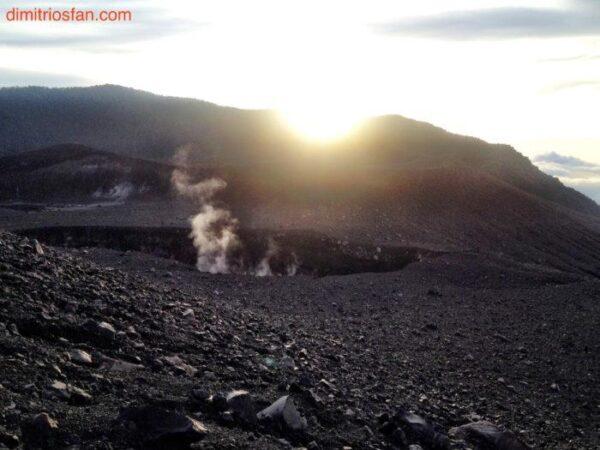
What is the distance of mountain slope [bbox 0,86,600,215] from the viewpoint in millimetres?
46156

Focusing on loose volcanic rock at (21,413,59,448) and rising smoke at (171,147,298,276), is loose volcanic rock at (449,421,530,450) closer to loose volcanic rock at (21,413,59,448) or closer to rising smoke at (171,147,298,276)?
loose volcanic rock at (21,413,59,448)

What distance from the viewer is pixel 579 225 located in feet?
120

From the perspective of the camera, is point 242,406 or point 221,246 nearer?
point 242,406

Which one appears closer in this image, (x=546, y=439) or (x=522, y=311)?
(x=546, y=439)

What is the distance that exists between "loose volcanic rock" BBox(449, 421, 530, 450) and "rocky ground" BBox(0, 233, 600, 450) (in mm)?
25

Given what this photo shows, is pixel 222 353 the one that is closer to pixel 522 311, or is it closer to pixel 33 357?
pixel 33 357

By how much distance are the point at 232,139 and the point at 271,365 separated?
151 feet

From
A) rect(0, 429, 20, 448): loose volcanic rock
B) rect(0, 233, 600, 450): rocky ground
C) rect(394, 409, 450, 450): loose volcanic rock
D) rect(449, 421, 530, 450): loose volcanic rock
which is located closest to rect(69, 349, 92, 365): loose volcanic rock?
rect(0, 233, 600, 450): rocky ground

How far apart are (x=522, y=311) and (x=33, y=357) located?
52.1 feet

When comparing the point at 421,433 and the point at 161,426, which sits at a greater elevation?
the point at 161,426

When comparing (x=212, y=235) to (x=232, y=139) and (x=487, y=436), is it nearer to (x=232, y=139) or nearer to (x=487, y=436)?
(x=487, y=436)

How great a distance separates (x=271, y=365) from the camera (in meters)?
9.33

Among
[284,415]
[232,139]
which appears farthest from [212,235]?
[232,139]

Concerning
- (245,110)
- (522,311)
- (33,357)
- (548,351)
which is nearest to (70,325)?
(33,357)
